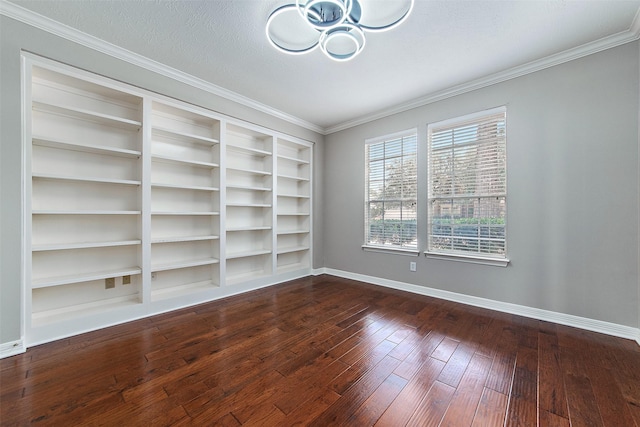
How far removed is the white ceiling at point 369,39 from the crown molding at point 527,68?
0.02 m

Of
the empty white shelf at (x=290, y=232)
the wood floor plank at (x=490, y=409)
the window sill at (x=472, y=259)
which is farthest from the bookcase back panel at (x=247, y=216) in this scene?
the wood floor plank at (x=490, y=409)

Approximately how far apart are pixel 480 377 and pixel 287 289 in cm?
261

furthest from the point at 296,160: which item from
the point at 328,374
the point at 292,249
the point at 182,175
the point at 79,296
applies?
the point at 328,374

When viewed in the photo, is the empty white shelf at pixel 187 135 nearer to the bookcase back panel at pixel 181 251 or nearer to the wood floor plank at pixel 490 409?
the bookcase back panel at pixel 181 251

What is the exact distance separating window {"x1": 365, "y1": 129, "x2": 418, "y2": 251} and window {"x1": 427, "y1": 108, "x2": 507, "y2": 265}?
288mm

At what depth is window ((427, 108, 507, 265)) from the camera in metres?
2.99

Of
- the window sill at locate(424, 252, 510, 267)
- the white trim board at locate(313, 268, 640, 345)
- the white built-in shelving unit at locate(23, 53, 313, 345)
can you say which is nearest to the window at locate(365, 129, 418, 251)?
the window sill at locate(424, 252, 510, 267)

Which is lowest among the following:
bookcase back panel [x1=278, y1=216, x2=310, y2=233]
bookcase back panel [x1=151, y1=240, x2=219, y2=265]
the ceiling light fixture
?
bookcase back panel [x1=151, y1=240, x2=219, y2=265]

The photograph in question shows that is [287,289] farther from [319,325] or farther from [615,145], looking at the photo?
[615,145]

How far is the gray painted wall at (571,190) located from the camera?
2307 millimetres

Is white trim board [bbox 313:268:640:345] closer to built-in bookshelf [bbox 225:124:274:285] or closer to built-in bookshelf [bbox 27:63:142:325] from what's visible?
built-in bookshelf [bbox 225:124:274:285]

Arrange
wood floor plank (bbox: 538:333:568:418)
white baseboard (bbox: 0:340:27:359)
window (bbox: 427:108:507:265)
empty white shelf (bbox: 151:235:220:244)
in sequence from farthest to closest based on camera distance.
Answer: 1. window (bbox: 427:108:507:265)
2. empty white shelf (bbox: 151:235:220:244)
3. white baseboard (bbox: 0:340:27:359)
4. wood floor plank (bbox: 538:333:568:418)

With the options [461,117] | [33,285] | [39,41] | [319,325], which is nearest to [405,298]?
[319,325]

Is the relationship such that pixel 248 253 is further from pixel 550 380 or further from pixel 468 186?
pixel 550 380
